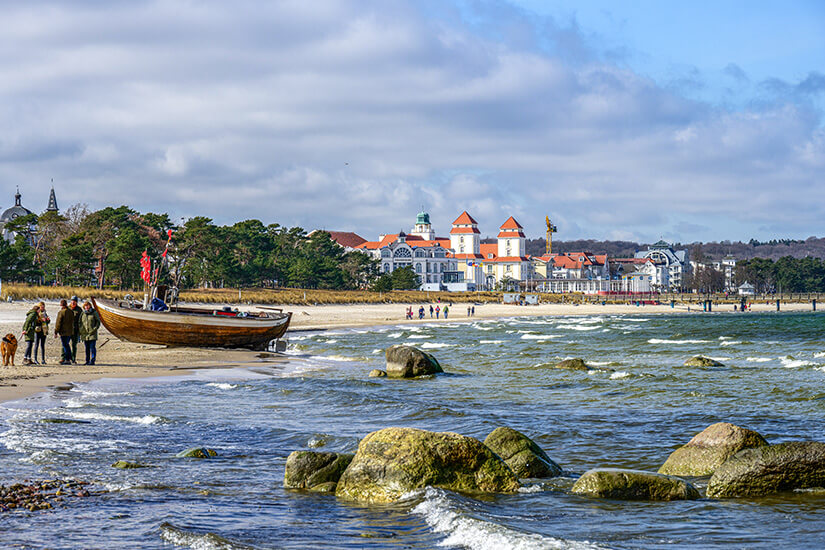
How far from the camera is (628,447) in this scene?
1430 cm

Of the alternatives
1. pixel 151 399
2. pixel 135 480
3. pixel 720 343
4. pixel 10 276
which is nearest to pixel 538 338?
pixel 720 343

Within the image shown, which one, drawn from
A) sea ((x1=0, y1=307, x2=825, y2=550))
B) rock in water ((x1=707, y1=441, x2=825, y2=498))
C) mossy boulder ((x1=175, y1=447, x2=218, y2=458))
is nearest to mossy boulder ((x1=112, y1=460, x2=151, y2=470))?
sea ((x1=0, y1=307, x2=825, y2=550))

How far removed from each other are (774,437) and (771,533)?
6792 millimetres

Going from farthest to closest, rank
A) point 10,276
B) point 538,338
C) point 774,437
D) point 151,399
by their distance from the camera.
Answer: point 10,276 → point 538,338 → point 151,399 → point 774,437

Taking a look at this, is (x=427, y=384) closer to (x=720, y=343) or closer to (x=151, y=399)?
(x=151, y=399)

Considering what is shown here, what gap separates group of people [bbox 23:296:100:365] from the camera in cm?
2330

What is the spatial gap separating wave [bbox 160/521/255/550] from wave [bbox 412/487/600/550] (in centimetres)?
215

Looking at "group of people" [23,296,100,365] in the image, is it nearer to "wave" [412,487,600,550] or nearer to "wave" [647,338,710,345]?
"wave" [412,487,600,550]

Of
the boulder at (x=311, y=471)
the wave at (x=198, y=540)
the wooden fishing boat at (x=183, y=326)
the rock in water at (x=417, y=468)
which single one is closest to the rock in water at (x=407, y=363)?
the wooden fishing boat at (x=183, y=326)

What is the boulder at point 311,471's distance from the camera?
36.0ft

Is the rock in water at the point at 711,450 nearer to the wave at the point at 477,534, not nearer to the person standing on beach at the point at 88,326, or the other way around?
the wave at the point at 477,534

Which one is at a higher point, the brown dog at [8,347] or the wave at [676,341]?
the brown dog at [8,347]

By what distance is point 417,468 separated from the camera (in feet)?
34.3

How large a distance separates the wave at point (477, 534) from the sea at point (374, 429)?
27 millimetres
